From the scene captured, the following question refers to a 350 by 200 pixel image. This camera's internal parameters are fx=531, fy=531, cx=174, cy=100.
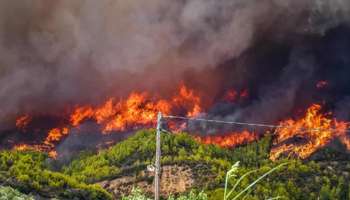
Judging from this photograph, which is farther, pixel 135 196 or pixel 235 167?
pixel 135 196

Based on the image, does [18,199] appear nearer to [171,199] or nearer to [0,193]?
[0,193]

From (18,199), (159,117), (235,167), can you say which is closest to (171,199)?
(159,117)

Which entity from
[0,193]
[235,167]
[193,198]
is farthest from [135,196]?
[0,193]

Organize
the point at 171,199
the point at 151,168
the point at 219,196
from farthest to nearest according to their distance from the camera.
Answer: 1. the point at 219,196
2. the point at 151,168
3. the point at 171,199

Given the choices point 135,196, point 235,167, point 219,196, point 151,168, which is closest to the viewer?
point 235,167

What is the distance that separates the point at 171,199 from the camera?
61.0ft

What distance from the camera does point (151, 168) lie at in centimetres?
2033

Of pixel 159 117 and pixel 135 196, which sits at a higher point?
pixel 159 117

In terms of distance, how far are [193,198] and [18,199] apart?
19885mm

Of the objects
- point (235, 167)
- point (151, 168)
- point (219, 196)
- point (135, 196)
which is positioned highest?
point (219, 196)

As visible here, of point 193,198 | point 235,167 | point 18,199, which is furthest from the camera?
point 18,199

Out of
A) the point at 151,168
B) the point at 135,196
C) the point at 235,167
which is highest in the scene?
the point at 151,168

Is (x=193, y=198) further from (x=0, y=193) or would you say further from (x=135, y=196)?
(x=0, y=193)

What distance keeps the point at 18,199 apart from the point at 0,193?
329 cm
